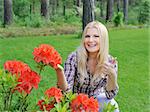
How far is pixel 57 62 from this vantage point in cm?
206

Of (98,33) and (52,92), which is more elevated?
(98,33)

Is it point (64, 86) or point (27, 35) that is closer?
point (64, 86)

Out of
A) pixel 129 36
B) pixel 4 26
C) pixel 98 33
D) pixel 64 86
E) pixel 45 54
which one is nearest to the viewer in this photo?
pixel 45 54

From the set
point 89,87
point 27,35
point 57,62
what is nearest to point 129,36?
point 27,35

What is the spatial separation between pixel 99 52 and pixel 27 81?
1.19 metres

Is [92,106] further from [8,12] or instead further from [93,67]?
[8,12]

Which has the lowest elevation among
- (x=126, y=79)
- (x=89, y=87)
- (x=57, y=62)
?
(x=126, y=79)

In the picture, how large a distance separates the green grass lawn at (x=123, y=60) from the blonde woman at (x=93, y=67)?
810mm

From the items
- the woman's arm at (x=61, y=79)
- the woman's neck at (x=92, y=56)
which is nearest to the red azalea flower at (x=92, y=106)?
the woman's arm at (x=61, y=79)

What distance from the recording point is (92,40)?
9.90 feet

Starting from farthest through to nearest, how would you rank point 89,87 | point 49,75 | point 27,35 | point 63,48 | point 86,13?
point 27,35 < point 86,13 < point 63,48 < point 49,75 < point 89,87

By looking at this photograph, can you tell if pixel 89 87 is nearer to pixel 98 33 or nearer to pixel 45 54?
pixel 98 33

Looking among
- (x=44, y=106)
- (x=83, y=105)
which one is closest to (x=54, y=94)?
(x=44, y=106)

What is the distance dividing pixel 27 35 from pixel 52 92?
38.0 ft
